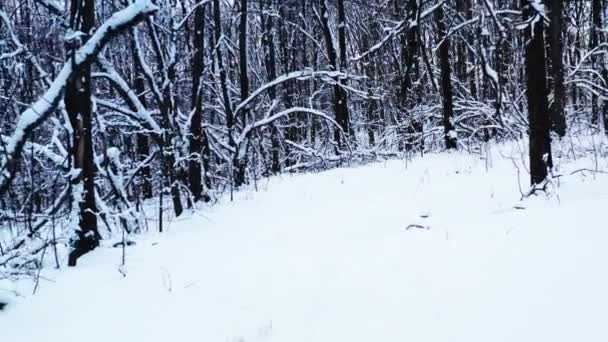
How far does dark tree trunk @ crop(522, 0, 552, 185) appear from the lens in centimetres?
517

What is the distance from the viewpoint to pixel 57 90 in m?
3.68

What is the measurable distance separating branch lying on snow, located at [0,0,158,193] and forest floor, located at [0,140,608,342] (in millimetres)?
1151

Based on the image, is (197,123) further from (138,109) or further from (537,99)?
(537,99)

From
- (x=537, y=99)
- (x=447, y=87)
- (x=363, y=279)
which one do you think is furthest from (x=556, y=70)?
(x=363, y=279)

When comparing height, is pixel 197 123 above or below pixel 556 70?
below

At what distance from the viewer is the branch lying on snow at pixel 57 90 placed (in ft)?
11.9

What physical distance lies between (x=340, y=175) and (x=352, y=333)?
6.42 metres

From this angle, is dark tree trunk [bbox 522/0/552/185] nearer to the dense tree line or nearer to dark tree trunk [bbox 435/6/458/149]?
the dense tree line

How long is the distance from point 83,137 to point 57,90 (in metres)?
1.57

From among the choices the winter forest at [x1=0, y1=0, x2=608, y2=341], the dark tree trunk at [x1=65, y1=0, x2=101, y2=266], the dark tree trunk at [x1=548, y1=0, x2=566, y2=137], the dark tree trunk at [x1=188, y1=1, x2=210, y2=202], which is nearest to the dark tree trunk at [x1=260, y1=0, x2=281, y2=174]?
the dark tree trunk at [x1=188, y1=1, x2=210, y2=202]

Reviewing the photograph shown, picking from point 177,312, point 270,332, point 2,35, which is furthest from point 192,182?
point 270,332

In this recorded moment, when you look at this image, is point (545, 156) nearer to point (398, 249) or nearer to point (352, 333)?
point (398, 249)

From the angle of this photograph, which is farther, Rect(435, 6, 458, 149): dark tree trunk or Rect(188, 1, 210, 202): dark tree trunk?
Rect(435, 6, 458, 149): dark tree trunk

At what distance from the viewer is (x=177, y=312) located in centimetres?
330
